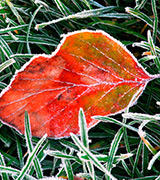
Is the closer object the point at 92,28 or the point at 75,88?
the point at 75,88

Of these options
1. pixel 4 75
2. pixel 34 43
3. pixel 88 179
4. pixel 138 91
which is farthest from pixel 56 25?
pixel 88 179

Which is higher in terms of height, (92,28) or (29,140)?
(92,28)

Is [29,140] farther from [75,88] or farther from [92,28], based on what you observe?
[92,28]

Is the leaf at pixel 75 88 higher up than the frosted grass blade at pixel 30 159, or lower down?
higher up

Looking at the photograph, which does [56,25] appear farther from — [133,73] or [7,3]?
[133,73]

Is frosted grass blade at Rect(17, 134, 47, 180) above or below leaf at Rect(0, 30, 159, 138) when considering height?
below

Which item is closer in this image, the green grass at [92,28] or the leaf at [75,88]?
the leaf at [75,88]

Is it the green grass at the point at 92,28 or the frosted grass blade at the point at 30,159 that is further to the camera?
the green grass at the point at 92,28

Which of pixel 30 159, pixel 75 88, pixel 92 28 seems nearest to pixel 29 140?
pixel 30 159
